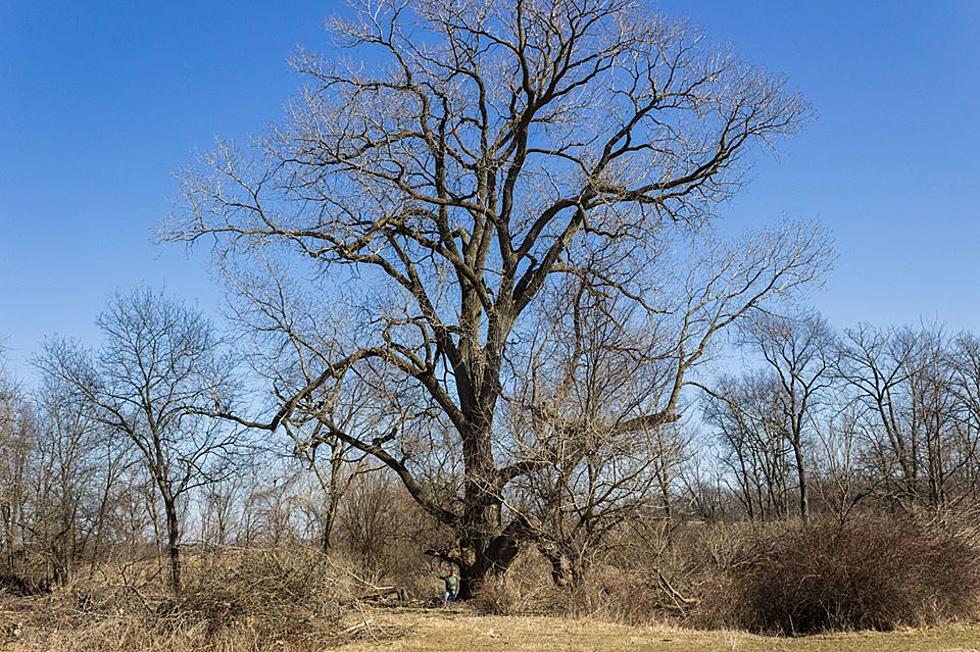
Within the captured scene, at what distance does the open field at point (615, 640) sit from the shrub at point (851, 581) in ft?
2.72

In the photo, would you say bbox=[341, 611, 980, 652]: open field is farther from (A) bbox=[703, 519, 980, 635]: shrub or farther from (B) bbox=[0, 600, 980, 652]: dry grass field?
(A) bbox=[703, 519, 980, 635]: shrub

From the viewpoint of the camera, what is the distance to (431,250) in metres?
21.1

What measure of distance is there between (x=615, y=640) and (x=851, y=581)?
4863mm

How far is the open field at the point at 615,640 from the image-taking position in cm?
1161

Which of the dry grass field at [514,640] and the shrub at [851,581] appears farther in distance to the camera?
the shrub at [851,581]

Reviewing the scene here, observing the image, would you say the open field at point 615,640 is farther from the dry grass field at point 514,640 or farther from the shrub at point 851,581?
the shrub at point 851,581

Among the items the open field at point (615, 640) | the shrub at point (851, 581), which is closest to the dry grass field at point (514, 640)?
the open field at point (615, 640)

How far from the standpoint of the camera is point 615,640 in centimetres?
1233

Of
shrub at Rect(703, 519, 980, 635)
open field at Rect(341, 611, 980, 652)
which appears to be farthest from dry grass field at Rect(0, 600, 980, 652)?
shrub at Rect(703, 519, 980, 635)

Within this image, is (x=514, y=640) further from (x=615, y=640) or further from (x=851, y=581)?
(x=851, y=581)

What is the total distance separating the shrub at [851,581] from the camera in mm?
14109

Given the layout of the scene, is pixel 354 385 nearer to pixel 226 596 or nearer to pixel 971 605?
pixel 226 596

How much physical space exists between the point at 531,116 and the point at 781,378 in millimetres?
26628

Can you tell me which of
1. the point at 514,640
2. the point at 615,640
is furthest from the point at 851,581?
the point at 514,640
